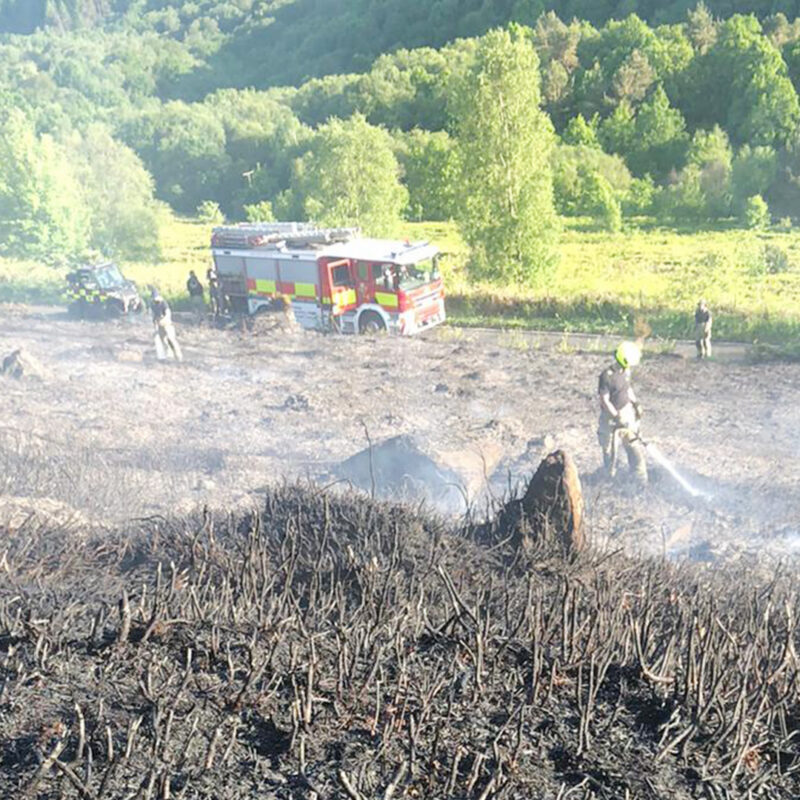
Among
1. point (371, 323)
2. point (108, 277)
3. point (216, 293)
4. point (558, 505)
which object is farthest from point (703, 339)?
point (108, 277)

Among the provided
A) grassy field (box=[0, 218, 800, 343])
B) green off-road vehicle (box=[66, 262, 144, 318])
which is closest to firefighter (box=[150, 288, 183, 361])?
green off-road vehicle (box=[66, 262, 144, 318])

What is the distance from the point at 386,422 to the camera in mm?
14945

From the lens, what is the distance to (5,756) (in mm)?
4773

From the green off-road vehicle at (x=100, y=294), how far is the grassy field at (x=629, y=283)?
3.05 meters

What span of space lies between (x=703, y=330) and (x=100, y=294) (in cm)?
1586

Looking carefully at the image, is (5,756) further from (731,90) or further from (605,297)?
(731,90)

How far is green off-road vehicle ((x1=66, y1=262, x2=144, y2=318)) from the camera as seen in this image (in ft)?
86.6

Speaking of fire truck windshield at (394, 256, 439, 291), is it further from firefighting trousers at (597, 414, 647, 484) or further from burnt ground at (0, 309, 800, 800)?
firefighting trousers at (597, 414, 647, 484)

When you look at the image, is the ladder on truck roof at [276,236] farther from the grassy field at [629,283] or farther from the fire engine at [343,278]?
the grassy field at [629,283]

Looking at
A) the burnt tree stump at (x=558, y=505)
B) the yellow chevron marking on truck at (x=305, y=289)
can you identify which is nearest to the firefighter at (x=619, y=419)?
the burnt tree stump at (x=558, y=505)

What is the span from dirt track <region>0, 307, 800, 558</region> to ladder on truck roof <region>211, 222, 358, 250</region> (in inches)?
101

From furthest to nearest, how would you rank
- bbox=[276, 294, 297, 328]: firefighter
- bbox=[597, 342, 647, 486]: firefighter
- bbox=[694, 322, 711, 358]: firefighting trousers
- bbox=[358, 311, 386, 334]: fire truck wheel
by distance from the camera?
bbox=[276, 294, 297, 328]: firefighter, bbox=[358, 311, 386, 334]: fire truck wheel, bbox=[694, 322, 711, 358]: firefighting trousers, bbox=[597, 342, 647, 486]: firefighter

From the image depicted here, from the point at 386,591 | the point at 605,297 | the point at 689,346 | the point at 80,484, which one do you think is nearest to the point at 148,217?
the point at 605,297

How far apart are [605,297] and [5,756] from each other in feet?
70.6
